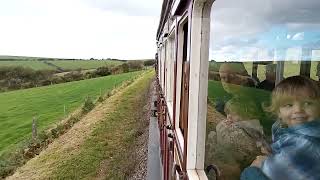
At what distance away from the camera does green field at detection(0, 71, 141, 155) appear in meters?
21.6

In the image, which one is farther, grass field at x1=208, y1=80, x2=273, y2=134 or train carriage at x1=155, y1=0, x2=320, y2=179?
grass field at x1=208, y1=80, x2=273, y2=134

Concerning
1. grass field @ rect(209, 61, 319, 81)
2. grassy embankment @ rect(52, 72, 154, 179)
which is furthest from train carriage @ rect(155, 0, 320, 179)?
grassy embankment @ rect(52, 72, 154, 179)

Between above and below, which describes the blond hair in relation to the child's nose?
above

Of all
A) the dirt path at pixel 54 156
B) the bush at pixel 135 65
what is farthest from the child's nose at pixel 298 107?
the bush at pixel 135 65

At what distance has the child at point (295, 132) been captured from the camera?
0.82 m

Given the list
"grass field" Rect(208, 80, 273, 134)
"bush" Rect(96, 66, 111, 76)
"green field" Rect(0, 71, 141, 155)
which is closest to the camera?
"grass field" Rect(208, 80, 273, 134)

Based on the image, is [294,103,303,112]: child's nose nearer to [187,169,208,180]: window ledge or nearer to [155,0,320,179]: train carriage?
[155,0,320,179]: train carriage

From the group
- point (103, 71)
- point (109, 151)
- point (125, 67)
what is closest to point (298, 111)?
point (109, 151)

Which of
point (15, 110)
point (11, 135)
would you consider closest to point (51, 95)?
point (15, 110)

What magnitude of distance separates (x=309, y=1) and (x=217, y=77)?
898 millimetres

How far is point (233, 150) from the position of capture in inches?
56.3

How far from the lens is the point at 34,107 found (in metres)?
31.5

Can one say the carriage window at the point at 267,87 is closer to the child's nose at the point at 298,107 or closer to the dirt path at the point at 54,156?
the child's nose at the point at 298,107

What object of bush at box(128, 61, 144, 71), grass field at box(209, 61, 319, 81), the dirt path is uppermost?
grass field at box(209, 61, 319, 81)
